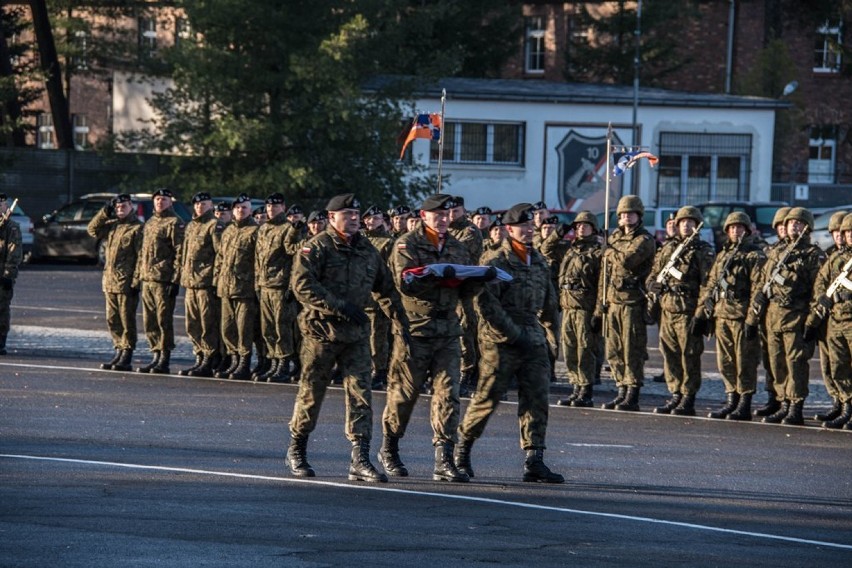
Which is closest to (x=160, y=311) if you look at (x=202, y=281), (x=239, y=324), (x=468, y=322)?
(x=202, y=281)

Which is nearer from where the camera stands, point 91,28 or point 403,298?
point 403,298

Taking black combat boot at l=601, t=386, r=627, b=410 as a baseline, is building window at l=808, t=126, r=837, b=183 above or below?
above

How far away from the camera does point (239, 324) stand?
20.5 metres

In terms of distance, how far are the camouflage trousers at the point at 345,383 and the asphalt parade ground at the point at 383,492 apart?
400 mm

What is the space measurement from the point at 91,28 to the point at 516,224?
1554 inches

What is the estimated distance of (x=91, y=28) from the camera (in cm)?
5100

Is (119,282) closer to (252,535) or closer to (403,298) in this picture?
(403,298)

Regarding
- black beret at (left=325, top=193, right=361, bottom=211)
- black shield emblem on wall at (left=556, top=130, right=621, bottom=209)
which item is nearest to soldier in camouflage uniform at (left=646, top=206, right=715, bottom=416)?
black beret at (left=325, top=193, right=361, bottom=211)

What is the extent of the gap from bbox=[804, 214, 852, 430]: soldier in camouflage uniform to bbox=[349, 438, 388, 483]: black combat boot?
6.31 m

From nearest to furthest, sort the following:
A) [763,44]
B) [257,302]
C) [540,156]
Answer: [257,302] < [540,156] < [763,44]

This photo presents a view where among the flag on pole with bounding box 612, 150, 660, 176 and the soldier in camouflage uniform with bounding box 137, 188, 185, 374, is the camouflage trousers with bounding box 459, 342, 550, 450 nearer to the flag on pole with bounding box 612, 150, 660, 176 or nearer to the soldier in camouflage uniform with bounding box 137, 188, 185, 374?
the soldier in camouflage uniform with bounding box 137, 188, 185, 374

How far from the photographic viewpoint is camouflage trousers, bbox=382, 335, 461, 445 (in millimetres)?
12844

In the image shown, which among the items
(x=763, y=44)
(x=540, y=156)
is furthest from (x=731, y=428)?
(x=763, y=44)

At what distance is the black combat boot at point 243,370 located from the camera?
20.4 m
